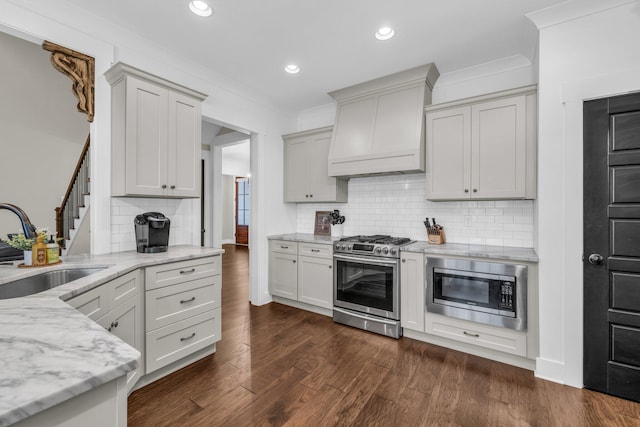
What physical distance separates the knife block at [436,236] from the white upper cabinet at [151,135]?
2.54 metres

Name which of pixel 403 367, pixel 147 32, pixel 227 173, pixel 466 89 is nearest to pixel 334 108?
pixel 466 89

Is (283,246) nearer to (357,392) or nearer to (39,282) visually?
(357,392)

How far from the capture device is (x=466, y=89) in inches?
126

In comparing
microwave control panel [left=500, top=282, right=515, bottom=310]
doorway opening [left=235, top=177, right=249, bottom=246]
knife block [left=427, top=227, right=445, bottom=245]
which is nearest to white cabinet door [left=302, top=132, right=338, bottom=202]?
knife block [left=427, top=227, right=445, bottom=245]

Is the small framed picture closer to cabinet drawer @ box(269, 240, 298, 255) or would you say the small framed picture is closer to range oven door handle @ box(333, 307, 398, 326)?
cabinet drawer @ box(269, 240, 298, 255)

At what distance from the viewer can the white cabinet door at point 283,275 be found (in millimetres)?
3834

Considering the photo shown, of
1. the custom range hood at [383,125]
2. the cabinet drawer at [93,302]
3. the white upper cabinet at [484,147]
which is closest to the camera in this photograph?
the cabinet drawer at [93,302]

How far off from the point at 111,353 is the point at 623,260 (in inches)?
114

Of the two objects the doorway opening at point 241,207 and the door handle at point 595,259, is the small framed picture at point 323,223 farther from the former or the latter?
the doorway opening at point 241,207

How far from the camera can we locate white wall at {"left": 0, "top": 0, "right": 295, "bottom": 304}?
2.15 metres

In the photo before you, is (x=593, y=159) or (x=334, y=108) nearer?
(x=593, y=159)

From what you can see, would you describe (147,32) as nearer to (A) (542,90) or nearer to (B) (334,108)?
(B) (334,108)

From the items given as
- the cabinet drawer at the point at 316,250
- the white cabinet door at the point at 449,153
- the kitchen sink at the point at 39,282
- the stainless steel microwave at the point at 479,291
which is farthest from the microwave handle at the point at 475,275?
the kitchen sink at the point at 39,282

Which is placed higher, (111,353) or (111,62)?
(111,62)
